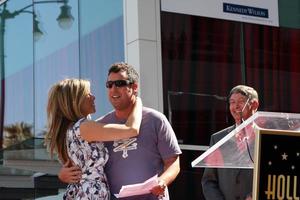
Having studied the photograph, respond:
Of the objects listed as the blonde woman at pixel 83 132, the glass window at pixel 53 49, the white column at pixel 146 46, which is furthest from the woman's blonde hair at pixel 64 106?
the glass window at pixel 53 49

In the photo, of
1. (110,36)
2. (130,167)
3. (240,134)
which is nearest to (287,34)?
(110,36)

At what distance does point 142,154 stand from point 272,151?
1230 millimetres

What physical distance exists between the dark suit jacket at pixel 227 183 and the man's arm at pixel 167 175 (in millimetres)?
633

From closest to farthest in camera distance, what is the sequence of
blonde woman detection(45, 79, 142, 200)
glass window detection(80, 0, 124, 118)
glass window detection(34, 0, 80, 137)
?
blonde woman detection(45, 79, 142, 200), glass window detection(80, 0, 124, 118), glass window detection(34, 0, 80, 137)

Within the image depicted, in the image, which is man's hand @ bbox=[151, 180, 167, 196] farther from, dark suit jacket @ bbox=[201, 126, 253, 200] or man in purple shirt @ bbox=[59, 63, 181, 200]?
dark suit jacket @ bbox=[201, 126, 253, 200]

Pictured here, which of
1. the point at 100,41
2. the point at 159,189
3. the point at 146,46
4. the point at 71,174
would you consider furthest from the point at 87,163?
the point at 100,41

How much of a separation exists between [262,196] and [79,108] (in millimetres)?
1548

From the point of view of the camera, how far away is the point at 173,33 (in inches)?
320

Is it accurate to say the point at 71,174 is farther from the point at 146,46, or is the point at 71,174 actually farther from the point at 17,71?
the point at 17,71

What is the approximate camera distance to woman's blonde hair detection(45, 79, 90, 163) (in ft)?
14.3

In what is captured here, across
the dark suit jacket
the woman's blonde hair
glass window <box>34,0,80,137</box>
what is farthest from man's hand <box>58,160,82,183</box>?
glass window <box>34,0,80,137</box>

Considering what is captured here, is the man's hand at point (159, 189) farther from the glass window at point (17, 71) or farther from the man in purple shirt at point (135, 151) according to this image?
the glass window at point (17, 71)

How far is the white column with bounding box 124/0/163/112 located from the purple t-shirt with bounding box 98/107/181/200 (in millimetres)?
3198

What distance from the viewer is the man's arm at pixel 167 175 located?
4160mm
